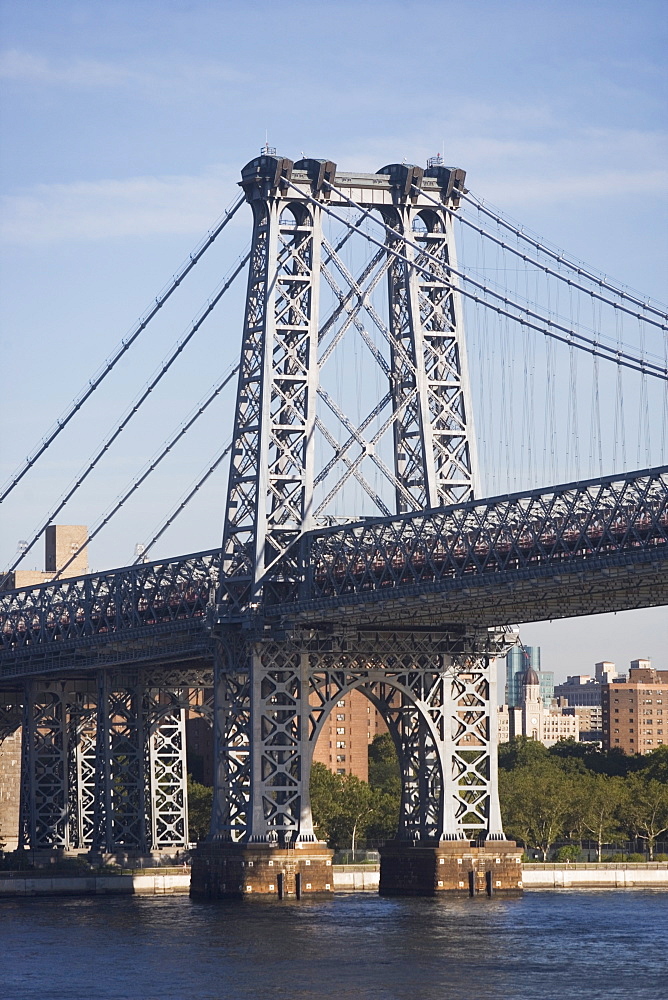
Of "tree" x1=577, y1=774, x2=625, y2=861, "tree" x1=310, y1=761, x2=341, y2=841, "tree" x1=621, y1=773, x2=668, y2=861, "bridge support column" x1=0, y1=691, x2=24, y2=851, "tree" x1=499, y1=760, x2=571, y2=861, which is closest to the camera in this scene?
"tree" x1=499, y1=760, x2=571, y2=861

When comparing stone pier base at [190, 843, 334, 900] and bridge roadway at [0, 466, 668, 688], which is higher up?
bridge roadway at [0, 466, 668, 688]

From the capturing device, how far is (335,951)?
83.4 m

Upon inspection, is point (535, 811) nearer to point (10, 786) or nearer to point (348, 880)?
point (348, 880)

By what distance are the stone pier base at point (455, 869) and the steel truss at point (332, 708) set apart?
0.90 meters

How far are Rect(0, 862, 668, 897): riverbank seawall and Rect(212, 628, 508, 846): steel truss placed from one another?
1289 centimetres

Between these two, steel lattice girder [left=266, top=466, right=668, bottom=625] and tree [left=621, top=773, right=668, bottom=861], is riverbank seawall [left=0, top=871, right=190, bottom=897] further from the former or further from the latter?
tree [left=621, top=773, right=668, bottom=861]

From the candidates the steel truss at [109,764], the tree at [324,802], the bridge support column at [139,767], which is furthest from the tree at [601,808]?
the bridge support column at [139,767]

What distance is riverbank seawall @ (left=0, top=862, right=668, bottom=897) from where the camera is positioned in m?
122

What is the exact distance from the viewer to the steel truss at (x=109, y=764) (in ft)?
436

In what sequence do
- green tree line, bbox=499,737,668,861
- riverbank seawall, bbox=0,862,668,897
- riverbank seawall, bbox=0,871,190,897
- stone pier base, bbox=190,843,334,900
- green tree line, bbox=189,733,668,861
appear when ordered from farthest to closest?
green tree line, bbox=189,733,668,861
green tree line, bbox=499,737,668,861
riverbank seawall, bbox=0,862,668,897
riverbank seawall, bbox=0,871,190,897
stone pier base, bbox=190,843,334,900

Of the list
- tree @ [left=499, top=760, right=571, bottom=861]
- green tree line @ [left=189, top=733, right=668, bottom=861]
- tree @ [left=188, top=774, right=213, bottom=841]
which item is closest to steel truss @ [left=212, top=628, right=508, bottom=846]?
tree @ [left=499, top=760, right=571, bottom=861]

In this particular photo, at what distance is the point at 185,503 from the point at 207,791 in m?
53.8

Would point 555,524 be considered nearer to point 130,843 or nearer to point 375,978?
point 375,978

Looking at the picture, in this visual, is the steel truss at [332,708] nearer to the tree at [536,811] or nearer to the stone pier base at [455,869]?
the stone pier base at [455,869]
